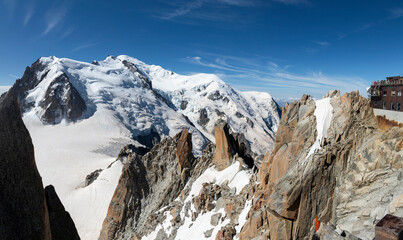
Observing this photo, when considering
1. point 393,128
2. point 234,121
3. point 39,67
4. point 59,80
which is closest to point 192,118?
point 234,121

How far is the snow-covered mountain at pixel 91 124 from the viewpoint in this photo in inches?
2552

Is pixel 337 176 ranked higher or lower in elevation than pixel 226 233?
higher

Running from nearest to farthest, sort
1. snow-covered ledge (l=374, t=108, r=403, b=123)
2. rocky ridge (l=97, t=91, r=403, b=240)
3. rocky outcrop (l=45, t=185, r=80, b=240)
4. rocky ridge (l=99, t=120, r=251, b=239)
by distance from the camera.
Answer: rocky outcrop (l=45, t=185, r=80, b=240) < rocky ridge (l=97, t=91, r=403, b=240) < snow-covered ledge (l=374, t=108, r=403, b=123) < rocky ridge (l=99, t=120, r=251, b=239)

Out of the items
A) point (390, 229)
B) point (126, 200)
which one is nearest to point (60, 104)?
point (126, 200)

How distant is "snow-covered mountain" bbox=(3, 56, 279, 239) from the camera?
64.8 m

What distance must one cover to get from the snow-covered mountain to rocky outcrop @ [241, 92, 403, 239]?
155ft

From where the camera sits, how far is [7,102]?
9875 mm

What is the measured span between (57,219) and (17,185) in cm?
415

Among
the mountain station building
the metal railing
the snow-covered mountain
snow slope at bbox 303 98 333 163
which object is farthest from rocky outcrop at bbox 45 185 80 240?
the snow-covered mountain

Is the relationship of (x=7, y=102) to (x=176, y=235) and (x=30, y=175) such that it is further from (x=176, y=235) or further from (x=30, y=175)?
(x=176, y=235)

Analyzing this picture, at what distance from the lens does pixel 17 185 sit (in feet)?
30.4

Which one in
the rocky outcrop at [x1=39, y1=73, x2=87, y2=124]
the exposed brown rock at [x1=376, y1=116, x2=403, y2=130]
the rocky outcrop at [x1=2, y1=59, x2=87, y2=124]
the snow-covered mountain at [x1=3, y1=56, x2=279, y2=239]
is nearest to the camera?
the exposed brown rock at [x1=376, y1=116, x2=403, y2=130]

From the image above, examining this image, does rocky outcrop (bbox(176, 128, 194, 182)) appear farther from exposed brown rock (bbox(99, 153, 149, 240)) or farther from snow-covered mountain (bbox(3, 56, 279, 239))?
snow-covered mountain (bbox(3, 56, 279, 239))

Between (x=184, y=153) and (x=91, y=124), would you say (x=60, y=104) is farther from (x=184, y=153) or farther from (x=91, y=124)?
(x=184, y=153)
